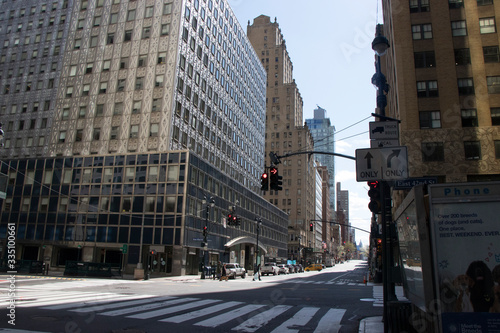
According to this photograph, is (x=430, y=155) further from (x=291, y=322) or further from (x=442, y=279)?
(x=442, y=279)

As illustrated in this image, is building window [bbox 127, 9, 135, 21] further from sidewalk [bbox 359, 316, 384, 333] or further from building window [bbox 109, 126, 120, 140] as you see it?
sidewalk [bbox 359, 316, 384, 333]

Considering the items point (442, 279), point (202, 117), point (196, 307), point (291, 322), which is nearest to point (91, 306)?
point (196, 307)

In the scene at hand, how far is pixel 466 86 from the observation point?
33062 millimetres

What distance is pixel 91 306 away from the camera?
42.7ft

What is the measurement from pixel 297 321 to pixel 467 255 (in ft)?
23.0

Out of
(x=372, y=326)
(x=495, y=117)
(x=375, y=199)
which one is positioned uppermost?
(x=495, y=117)

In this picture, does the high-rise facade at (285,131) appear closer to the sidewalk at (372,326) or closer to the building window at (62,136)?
the building window at (62,136)

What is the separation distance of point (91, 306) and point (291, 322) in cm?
718

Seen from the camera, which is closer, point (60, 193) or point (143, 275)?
point (143, 275)

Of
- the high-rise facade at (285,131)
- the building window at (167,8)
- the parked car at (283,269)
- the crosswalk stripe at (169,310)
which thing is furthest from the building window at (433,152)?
the high-rise facade at (285,131)

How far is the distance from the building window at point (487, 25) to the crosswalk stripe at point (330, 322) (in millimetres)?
31511

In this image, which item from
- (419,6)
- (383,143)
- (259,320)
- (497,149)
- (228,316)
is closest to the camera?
(383,143)

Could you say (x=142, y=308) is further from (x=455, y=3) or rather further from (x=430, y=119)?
(x=455, y=3)

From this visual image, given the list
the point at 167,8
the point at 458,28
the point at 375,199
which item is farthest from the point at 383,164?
the point at 167,8
